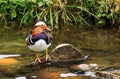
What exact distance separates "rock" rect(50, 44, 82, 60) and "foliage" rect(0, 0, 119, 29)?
1.74 m

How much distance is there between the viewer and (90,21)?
854 cm

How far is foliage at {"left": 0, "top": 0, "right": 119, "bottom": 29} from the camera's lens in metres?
8.20

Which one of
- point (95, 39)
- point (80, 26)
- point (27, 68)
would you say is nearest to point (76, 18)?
point (80, 26)

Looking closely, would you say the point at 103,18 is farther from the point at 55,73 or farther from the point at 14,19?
the point at 55,73

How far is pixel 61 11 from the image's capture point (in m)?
8.30

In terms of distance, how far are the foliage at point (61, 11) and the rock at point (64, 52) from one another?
1.74 metres

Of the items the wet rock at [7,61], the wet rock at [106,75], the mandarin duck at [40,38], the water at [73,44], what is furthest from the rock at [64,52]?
the wet rock at [106,75]

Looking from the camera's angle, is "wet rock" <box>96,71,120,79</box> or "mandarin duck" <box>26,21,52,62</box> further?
"mandarin duck" <box>26,21,52,62</box>

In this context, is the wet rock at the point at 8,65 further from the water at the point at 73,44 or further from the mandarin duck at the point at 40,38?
the mandarin duck at the point at 40,38

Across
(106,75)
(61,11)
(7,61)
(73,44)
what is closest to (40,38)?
(7,61)

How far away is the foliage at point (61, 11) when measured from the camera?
26.9 ft

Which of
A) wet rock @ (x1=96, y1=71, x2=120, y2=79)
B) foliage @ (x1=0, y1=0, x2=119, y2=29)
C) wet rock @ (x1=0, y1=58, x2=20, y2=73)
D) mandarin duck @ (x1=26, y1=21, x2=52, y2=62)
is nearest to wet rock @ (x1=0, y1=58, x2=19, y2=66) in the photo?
wet rock @ (x1=0, y1=58, x2=20, y2=73)

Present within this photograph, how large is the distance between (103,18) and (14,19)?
194cm

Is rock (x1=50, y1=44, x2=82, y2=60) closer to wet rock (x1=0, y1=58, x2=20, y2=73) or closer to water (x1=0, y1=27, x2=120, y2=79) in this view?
water (x1=0, y1=27, x2=120, y2=79)
